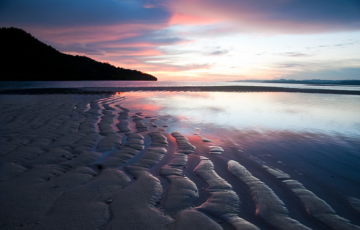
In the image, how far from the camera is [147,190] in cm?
296

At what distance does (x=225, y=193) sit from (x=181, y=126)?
16.1ft

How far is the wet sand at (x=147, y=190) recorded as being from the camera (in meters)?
2.25

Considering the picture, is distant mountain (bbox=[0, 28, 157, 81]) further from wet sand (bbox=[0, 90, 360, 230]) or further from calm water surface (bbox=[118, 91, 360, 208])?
calm water surface (bbox=[118, 91, 360, 208])

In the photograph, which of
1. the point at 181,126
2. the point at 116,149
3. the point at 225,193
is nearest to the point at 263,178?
the point at 225,193

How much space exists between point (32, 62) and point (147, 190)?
131m

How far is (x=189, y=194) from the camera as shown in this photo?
2891 millimetres

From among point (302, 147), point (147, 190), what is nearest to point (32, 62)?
point (147, 190)

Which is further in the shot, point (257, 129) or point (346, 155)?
point (257, 129)

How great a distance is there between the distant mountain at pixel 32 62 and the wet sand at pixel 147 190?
10632 cm

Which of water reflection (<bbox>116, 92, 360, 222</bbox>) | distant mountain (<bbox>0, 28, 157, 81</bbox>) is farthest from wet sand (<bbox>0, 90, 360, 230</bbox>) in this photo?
distant mountain (<bbox>0, 28, 157, 81</bbox>)

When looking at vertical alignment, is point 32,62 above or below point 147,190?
above

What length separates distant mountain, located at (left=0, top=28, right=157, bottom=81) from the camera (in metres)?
93.7

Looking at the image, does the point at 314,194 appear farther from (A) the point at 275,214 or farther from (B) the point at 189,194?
(B) the point at 189,194

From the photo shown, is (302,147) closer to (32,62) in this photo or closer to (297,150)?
(297,150)
